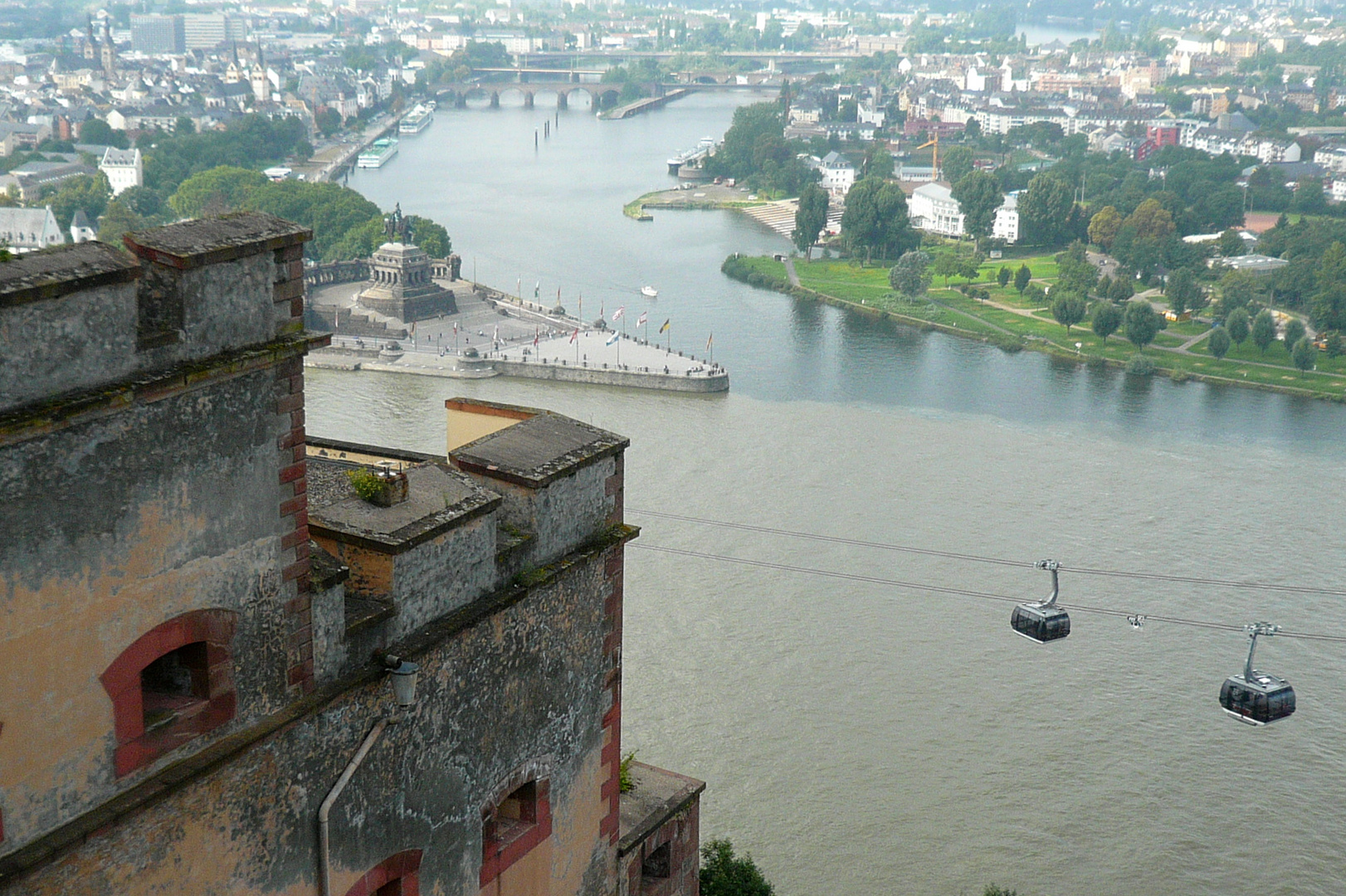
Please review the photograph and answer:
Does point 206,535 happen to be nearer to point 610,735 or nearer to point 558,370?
point 610,735

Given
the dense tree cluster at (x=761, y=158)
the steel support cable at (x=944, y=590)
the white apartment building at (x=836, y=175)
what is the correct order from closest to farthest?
the steel support cable at (x=944, y=590), the dense tree cluster at (x=761, y=158), the white apartment building at (x=836, y=175)

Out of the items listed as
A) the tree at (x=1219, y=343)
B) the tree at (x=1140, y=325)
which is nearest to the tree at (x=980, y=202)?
the tree at (x=1140, y=325)

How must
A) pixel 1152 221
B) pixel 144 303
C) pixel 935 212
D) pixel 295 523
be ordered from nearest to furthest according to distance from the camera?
pixel 144 303 → pixel 295 523 → pixel 1152 221 → pixel 935 212

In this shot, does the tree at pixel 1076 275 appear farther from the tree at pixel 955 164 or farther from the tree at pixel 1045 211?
the tree at pixel 955 164

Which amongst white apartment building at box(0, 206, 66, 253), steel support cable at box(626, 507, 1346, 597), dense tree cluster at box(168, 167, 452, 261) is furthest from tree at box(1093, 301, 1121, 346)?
white apartment building at box(0, 206, 66, 253)

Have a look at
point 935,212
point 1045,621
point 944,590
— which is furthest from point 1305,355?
point 935,212

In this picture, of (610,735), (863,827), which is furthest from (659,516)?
(610,735)

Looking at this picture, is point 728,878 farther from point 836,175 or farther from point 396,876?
point 836,175
